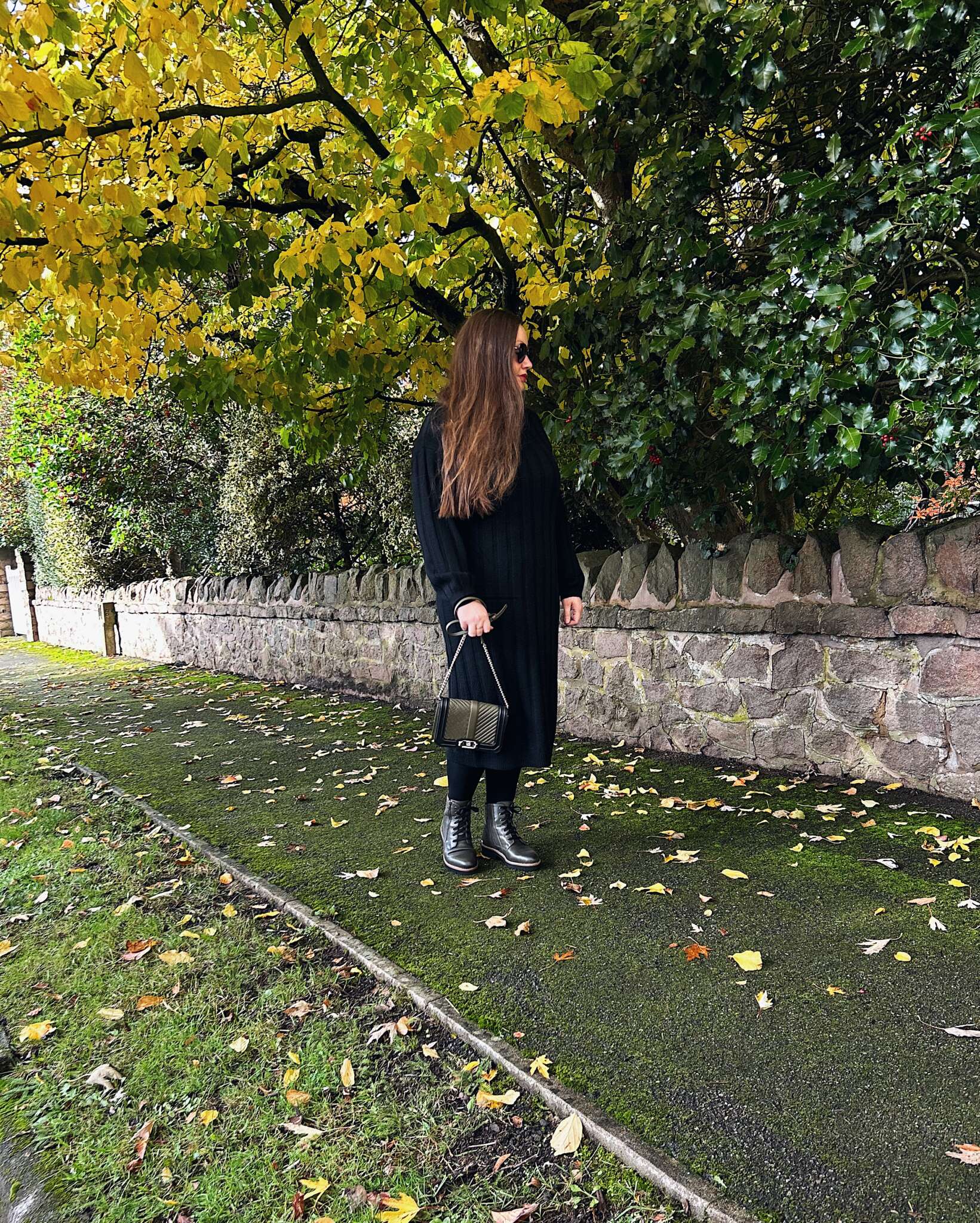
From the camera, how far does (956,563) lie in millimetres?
3686

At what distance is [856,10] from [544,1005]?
3.70 meters

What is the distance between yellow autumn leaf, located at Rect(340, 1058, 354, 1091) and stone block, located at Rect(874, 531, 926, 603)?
2.97 meters

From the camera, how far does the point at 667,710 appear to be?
5129 millimetres

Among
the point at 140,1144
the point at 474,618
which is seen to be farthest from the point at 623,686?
the point at 140,1144

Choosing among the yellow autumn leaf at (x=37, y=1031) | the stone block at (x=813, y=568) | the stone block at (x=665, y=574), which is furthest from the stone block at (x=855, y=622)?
the yellow autumn leaf at (x=37, y=1031)

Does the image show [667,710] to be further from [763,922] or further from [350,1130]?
[350,1130]

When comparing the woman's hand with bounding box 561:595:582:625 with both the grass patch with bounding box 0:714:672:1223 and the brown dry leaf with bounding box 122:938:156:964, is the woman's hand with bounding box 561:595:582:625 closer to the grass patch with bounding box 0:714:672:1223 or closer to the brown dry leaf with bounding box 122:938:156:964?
the grass patch with bounding box 0:714:672:1223

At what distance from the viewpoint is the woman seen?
321cm

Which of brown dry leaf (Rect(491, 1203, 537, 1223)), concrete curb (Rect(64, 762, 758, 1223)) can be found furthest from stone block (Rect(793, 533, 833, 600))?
brown dry leaf (Rect(491, 1203, 537, 1223))

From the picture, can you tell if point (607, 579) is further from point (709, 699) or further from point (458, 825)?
point (458, 825)

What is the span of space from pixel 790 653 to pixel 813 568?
43 cm

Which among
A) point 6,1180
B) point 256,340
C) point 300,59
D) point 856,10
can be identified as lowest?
point 6,1180

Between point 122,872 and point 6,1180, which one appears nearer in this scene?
point 6,1180

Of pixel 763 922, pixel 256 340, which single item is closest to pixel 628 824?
pixel 763 922
